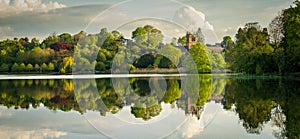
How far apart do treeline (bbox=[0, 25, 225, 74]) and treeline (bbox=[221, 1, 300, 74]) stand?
903 cm

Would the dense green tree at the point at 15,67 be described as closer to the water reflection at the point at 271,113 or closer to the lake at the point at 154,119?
the lake at the point at 154,119

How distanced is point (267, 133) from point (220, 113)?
14.7 ft

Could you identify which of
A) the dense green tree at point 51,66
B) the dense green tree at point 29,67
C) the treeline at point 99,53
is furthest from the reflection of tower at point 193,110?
the dense green tree at point 29,67

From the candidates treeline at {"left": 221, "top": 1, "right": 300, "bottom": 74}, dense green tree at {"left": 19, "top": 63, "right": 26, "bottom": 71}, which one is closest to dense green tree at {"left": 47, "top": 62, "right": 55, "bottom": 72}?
dense green tree at {"left": 19, "top": 63, "right": 26, "bottom": 71}

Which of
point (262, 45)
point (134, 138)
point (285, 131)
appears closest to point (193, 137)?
point (134, 138)

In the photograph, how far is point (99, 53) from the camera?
73812 mm

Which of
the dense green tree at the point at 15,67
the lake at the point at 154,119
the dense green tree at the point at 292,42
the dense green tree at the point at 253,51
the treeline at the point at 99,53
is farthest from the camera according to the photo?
the dense green tree at the point at 15,67

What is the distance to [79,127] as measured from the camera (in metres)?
12.4

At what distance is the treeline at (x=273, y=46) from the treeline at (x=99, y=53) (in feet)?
29.6

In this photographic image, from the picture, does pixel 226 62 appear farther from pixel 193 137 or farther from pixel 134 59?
pixel 193 137

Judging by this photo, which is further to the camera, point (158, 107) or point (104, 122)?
point (158, 107)

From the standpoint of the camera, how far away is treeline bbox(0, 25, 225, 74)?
58.8 m

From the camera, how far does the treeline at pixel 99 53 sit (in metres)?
58.8

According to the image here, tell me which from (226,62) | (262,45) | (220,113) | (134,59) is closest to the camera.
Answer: (220,113)
